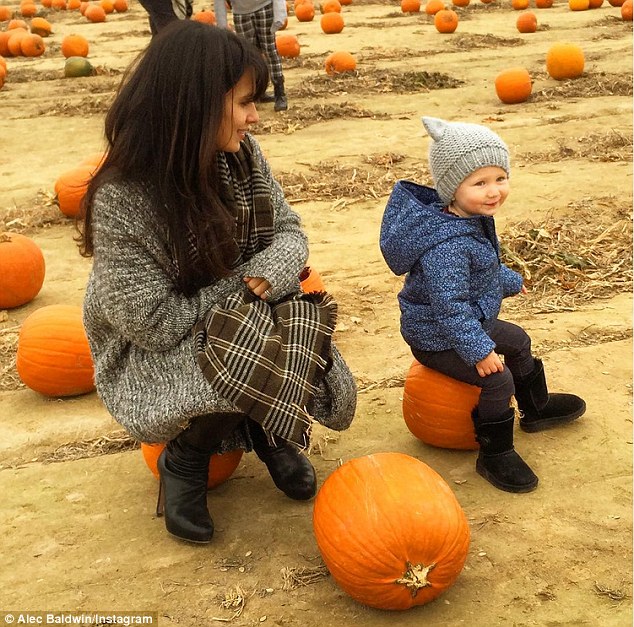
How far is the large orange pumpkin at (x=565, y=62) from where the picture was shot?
10.4 meters

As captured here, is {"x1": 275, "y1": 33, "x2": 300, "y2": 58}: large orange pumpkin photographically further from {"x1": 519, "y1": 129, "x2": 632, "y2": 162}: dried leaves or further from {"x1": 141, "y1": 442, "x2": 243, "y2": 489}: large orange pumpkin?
{"x1": 141, "y1": 442, "x2": 243, "y2": 489}: large orange pumpkin

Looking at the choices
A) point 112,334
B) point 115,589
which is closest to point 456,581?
point 115,589

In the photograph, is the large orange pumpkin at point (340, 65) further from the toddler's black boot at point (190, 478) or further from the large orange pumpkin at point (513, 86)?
the toddler's black boot at point (190, 478)

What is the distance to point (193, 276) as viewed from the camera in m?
3.12

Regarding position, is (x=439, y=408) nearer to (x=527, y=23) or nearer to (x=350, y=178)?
(x=350, y=178)

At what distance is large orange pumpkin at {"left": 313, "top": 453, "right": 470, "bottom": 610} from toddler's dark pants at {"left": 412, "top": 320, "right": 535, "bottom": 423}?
0.60 meters

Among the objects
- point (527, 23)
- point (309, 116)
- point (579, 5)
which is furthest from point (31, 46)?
point (579, 5)

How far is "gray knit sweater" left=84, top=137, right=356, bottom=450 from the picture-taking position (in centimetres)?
298

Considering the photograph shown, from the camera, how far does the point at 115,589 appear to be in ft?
9.76

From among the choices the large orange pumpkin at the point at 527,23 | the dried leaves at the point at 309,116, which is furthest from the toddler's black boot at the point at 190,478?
the large orange pumpkin at the point at 527,23

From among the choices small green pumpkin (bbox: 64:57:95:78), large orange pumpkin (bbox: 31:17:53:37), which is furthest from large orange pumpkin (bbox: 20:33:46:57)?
large orange pumpkin (bbox: 31:17:53:37)

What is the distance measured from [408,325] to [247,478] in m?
0.90

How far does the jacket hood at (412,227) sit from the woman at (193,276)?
0.40 metres

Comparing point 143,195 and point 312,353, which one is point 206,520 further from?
point 143,195
